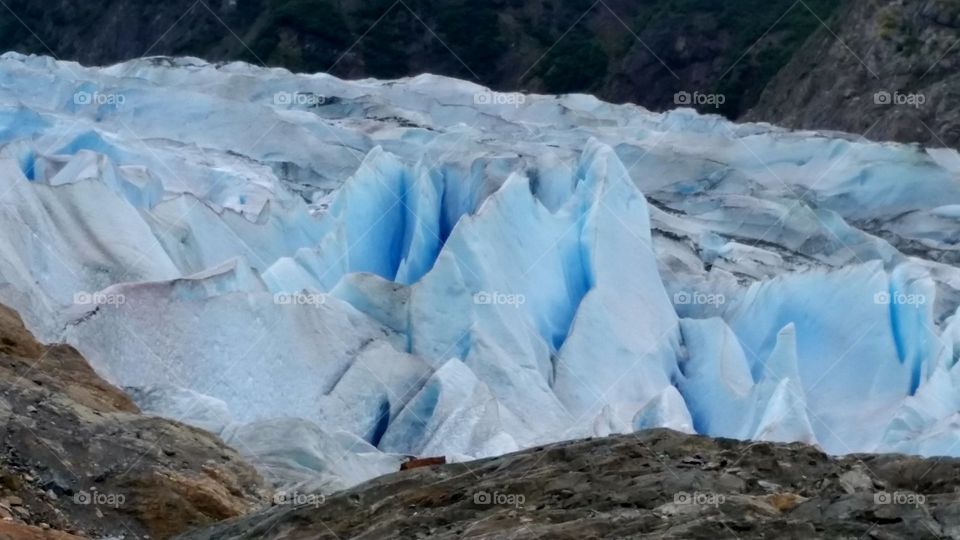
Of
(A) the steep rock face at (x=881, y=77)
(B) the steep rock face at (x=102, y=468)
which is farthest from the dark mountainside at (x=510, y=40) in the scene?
(B) the steep rock face at (x=102, y=468)

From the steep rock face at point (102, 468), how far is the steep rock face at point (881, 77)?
3072cm

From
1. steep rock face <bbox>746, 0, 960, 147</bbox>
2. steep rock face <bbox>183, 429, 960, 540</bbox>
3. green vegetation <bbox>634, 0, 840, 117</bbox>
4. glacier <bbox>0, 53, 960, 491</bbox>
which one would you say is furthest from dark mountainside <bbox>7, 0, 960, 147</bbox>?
steep rock face <bbox>183, 429, 960, 540</bbox>

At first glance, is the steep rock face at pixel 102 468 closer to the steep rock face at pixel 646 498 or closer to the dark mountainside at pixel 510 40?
the steep rock face at pixel 646 498

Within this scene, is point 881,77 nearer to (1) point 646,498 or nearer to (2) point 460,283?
(2) point 460,283

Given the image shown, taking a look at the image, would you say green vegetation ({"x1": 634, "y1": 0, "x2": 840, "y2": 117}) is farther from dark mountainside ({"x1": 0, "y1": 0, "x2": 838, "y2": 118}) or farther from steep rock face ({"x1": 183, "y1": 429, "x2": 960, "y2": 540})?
steep rock face ({"x1": 183, "y1": 429, "x2": 960, "y2": 540})

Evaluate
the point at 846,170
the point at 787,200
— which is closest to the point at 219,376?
the point at 787,200

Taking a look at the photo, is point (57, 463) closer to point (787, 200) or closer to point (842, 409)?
point (842, 409)

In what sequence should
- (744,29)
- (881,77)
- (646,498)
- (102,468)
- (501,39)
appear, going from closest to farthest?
(646,498), (102,468), (881,77), (744,29), (501,39)

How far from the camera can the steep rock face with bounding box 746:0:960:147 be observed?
4016 centimetres

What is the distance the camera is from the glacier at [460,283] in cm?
1450

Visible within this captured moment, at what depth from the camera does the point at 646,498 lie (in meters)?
7.40

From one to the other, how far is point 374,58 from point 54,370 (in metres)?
44.0

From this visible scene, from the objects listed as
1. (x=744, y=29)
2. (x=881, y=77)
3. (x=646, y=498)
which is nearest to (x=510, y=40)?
(x=744, y=29)

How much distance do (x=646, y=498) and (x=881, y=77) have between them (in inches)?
1470
